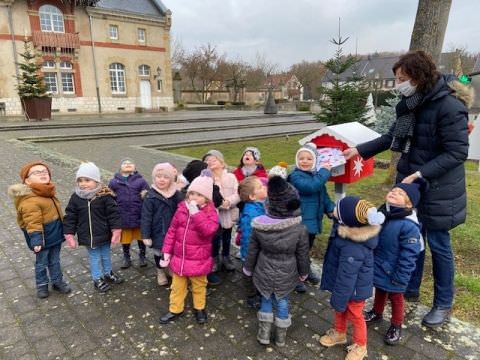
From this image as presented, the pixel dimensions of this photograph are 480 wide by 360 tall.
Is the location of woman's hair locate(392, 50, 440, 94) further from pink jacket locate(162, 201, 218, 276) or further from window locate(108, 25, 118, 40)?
window locate(108, 25, 118, 40)

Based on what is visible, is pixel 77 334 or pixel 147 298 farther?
pixel 147 298

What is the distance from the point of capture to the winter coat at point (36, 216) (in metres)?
3.14

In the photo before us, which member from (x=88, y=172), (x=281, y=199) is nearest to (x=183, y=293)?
(x=281, y=199)

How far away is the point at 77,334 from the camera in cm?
287

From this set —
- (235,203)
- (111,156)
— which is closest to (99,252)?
(235,203)

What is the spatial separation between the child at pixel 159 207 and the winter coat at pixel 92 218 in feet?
1.25

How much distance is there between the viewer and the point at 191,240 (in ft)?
9.61

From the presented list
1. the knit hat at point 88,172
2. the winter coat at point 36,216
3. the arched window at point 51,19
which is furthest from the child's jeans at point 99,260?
the arched window at point 51,19

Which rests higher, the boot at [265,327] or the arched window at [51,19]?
the arched window at [51,19]

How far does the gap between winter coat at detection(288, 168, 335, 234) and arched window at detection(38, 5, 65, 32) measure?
3022cm

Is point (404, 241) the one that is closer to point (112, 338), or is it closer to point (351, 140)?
point (351, 140)

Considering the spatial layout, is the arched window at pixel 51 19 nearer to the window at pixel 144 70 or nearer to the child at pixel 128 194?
the window at pixel 144 70

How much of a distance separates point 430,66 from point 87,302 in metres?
3.66

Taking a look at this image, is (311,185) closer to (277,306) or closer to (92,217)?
(277,306)
